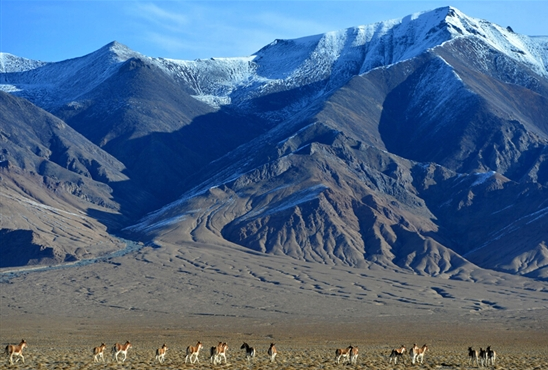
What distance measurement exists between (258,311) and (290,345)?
47.2 m

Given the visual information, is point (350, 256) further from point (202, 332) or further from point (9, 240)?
point (202, 332)

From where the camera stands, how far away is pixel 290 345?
76.2m

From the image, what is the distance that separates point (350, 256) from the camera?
18262 centimetres

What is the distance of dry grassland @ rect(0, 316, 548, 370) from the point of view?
165 feet

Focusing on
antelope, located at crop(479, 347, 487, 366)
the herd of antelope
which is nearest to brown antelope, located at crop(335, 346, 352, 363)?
the herd of antelope

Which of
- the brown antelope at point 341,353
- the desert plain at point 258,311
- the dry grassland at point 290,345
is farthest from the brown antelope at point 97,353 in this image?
the brown antelope at point 341,353

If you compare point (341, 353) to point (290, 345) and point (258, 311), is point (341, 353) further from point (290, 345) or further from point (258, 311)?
point (258, 311)

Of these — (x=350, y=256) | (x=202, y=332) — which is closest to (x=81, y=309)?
(x=202, y=332)

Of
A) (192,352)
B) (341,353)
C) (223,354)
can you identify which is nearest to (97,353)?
(192,352)

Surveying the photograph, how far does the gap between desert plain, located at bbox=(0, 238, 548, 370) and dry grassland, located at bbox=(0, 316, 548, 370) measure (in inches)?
4.6

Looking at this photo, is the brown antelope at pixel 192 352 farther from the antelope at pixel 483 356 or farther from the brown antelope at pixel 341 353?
the antelope at pixel 483 356

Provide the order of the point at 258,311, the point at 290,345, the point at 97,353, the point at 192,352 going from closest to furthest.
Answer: the point at 97,353
the point at 192,352
the point at 290,345
the point at 258,311

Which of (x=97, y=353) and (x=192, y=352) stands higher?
(x=192, y=352)

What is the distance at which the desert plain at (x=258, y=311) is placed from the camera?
203 ft
